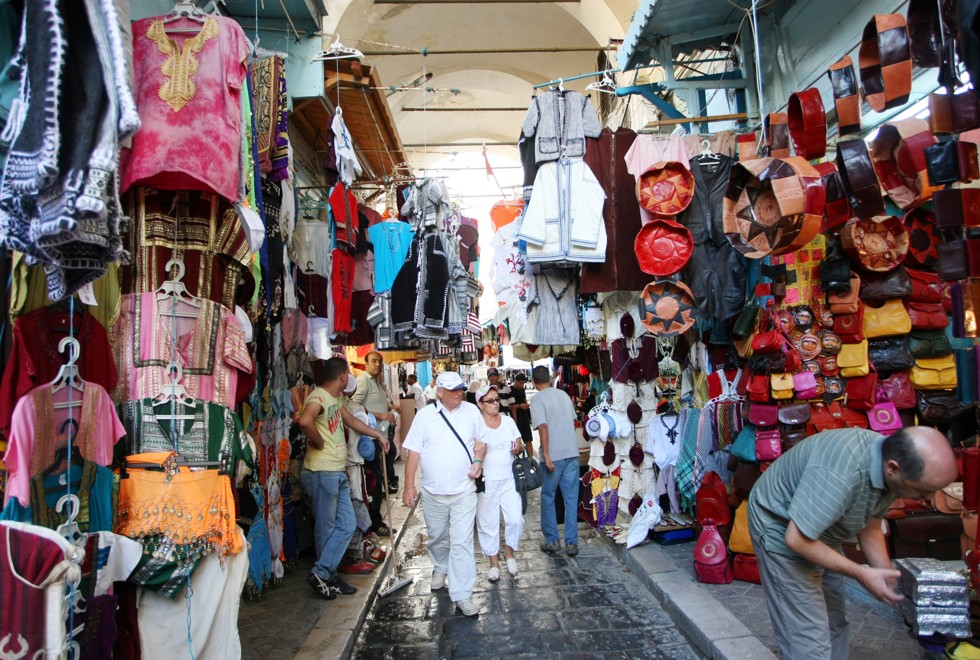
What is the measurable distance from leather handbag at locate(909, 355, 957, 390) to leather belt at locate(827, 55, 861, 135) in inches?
85.2

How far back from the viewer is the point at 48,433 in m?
2.58

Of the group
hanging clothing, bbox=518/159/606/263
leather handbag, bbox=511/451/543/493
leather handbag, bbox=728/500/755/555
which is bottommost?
leather handbag, bbox=728/500/755/555

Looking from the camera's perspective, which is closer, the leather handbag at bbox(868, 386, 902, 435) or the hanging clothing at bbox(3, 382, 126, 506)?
the hanging clothing at bbox(3, 382, 126, 506)

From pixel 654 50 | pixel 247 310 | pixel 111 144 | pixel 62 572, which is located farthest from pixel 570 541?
pixel 111 144

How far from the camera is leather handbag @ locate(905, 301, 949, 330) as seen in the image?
4766 mm

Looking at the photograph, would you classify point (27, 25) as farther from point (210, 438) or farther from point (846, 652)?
point (846, 652)

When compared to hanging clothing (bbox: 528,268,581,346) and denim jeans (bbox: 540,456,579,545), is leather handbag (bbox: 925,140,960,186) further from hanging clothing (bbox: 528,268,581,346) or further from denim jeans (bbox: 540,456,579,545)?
denim jeans (bbox: 540,456,579,545)

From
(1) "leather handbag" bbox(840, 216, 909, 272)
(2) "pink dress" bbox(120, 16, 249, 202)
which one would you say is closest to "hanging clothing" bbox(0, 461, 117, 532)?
(2) "pink dress" bbox(120, 16, 249, 202)

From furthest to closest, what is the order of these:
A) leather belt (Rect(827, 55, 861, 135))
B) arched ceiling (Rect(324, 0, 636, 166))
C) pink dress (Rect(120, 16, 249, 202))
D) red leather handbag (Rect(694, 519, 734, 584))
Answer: arched ceiling (Rect(324, 0, 636, 166)) → red leather handbag (Rect(694, 519, 734, 584)) → leather belt (Rect(827, 55, 861, 135)) → pink dress (Rect(120, 16, 249, 202))

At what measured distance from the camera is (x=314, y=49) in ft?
20.6

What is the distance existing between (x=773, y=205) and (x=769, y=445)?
1.89 meters

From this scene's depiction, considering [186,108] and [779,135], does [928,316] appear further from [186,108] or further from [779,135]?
[186,108]

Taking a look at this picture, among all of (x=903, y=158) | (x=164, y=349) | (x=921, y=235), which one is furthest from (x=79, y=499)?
→ (x=921, y=235)

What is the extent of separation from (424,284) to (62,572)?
16.6ft
